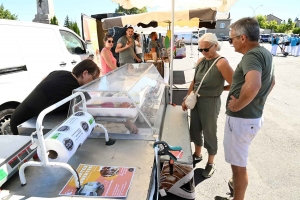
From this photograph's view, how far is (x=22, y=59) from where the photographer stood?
11.3 feet

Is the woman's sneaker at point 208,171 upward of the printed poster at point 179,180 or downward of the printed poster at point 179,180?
downward

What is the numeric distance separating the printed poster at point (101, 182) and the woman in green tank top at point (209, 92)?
60.4 inches

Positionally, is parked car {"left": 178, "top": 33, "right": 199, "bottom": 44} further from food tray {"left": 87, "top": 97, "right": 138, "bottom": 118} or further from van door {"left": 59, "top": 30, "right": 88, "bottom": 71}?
food tray {"left": 87, "top": 97, "right": 138, "bottom": 118}

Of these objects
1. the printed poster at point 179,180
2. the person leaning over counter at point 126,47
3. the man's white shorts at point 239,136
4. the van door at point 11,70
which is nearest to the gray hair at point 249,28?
the man's white shorts at point 239,136

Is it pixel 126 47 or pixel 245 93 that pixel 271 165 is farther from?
pixel 126 47

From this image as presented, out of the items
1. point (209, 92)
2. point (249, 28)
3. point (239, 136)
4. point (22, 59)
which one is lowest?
point (239, 136)

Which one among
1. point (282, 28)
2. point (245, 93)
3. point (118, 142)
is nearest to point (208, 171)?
point (245, 93)

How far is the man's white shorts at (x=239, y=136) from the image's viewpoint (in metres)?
1.85

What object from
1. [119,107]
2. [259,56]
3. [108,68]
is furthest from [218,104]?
[108,68]

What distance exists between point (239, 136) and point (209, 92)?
2.36ft

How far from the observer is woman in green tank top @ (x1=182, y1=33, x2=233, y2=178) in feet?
7.67

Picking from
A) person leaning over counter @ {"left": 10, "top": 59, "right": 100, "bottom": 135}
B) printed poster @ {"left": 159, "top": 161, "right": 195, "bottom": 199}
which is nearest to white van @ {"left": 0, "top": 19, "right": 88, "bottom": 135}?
person leaning over counter @ {"left": 10, "top": 59, "right": 100, "bottom": 135}

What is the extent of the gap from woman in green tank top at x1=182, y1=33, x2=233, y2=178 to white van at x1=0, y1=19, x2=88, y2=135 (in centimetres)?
258

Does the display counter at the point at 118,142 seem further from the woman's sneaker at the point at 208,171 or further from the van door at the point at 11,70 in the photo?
the van door at the point at 11,70
